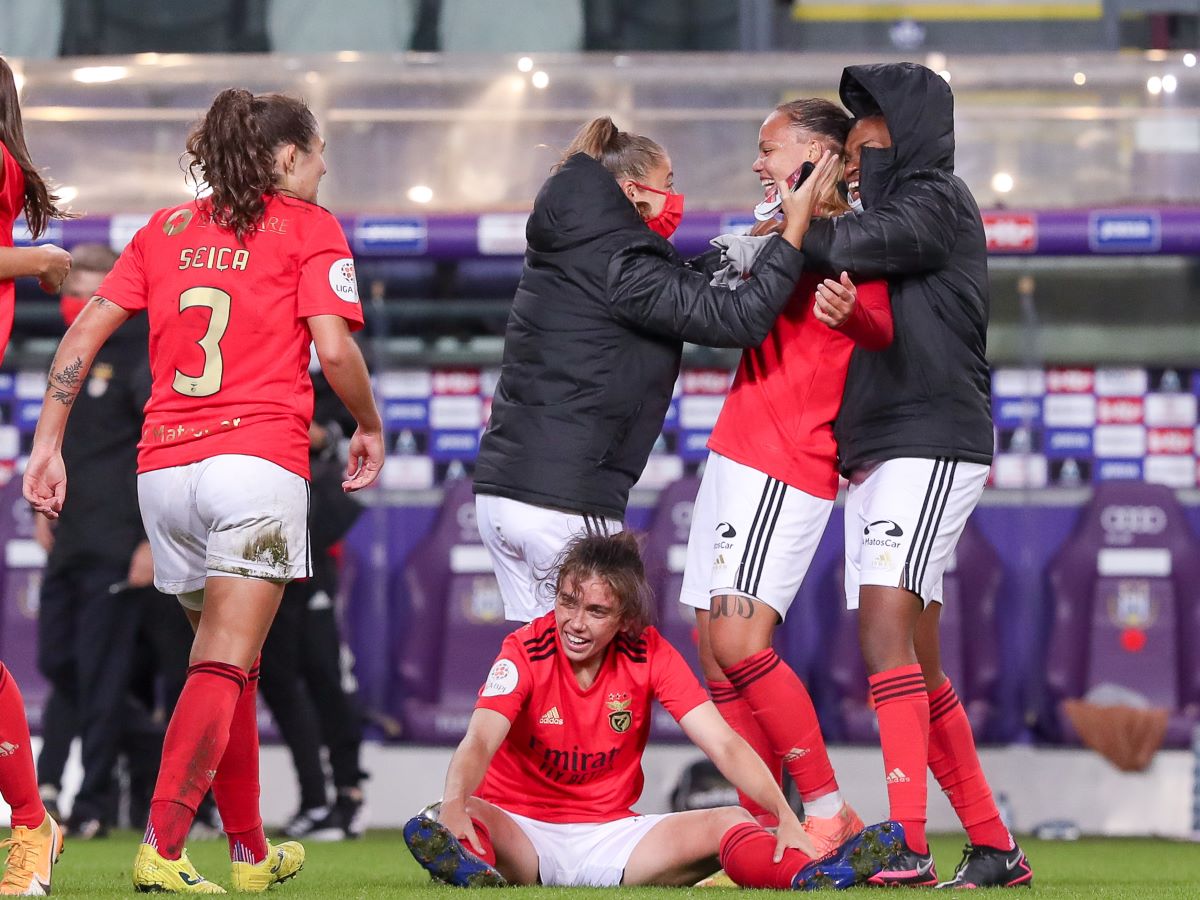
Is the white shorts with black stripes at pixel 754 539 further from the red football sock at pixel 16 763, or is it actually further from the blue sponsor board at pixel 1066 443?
the blue sponsor board at pixel 1066 443

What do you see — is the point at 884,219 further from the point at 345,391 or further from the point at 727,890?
the point at 727,890

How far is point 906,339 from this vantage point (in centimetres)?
350

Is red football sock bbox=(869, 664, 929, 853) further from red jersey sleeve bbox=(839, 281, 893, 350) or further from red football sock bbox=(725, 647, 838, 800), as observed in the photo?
red jersey sleeve bbox=(839, 281, 893, 350)

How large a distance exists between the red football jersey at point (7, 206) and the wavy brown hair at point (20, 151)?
0.02 metres

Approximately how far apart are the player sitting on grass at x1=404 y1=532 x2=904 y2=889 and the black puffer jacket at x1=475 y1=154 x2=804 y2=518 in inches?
7.1

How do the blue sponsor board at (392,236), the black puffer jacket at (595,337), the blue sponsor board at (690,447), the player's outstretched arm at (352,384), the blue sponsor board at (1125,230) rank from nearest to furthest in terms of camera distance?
the player's outstretched arm at (352,384), the black puffer jacket at (595,337), the blue sponsor board at (1125,230), the blue sponsor board at (392,236), the blue sponsor board at (690,447)

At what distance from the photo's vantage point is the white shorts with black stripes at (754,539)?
3473 millimetres

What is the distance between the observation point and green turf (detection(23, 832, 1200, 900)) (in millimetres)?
3246

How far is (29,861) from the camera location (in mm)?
3129

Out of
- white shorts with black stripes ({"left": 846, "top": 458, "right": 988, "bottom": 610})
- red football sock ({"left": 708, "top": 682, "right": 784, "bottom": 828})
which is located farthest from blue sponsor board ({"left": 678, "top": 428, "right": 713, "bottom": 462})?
white shorts with black stripes ({"left": 846, "top": 458, "right": 988, "bottom": 610})

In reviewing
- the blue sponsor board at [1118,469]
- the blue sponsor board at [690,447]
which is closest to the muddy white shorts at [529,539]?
the blue sponsor board at [690,447]

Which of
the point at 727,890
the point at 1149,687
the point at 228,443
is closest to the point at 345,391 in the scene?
the point at 228,443

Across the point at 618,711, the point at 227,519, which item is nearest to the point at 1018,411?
the point at 618,711

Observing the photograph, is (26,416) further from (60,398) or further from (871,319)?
(871,319)
